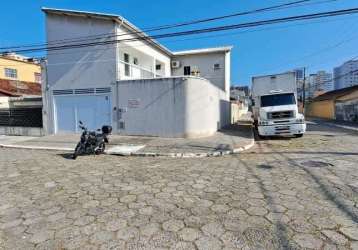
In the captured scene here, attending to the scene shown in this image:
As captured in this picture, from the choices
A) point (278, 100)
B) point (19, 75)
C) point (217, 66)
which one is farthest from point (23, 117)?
point (19, 75)

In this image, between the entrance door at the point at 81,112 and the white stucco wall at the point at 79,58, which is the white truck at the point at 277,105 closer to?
the white stucco wall at the point at 79,58

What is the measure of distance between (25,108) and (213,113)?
12687 mm

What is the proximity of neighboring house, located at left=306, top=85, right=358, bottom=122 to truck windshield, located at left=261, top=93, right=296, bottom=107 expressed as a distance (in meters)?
15.2

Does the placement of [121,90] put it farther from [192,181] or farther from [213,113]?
[192,181]

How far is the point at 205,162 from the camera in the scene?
7840 millimetres

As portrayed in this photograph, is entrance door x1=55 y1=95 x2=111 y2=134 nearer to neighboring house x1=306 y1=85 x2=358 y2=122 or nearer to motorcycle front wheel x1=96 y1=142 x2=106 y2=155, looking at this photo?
motorcycle front wheel x1=96 y1=142 x2=106 y2=155

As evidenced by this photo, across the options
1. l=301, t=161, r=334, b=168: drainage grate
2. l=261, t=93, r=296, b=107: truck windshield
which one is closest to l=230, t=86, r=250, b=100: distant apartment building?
l=261, t=93, r=296, b=107: truck windshield

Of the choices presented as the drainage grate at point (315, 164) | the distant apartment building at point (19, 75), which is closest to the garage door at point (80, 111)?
the drainage grate at point (315, 164)

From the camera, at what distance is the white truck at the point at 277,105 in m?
12.8

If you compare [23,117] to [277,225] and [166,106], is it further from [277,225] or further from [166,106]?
[277,225]

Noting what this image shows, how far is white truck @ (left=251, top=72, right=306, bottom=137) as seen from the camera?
12.8 m

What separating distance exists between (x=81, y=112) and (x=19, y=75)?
23563 millimetres

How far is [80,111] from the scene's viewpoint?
49.4 feet

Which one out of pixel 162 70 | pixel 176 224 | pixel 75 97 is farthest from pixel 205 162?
pixel 162 70
